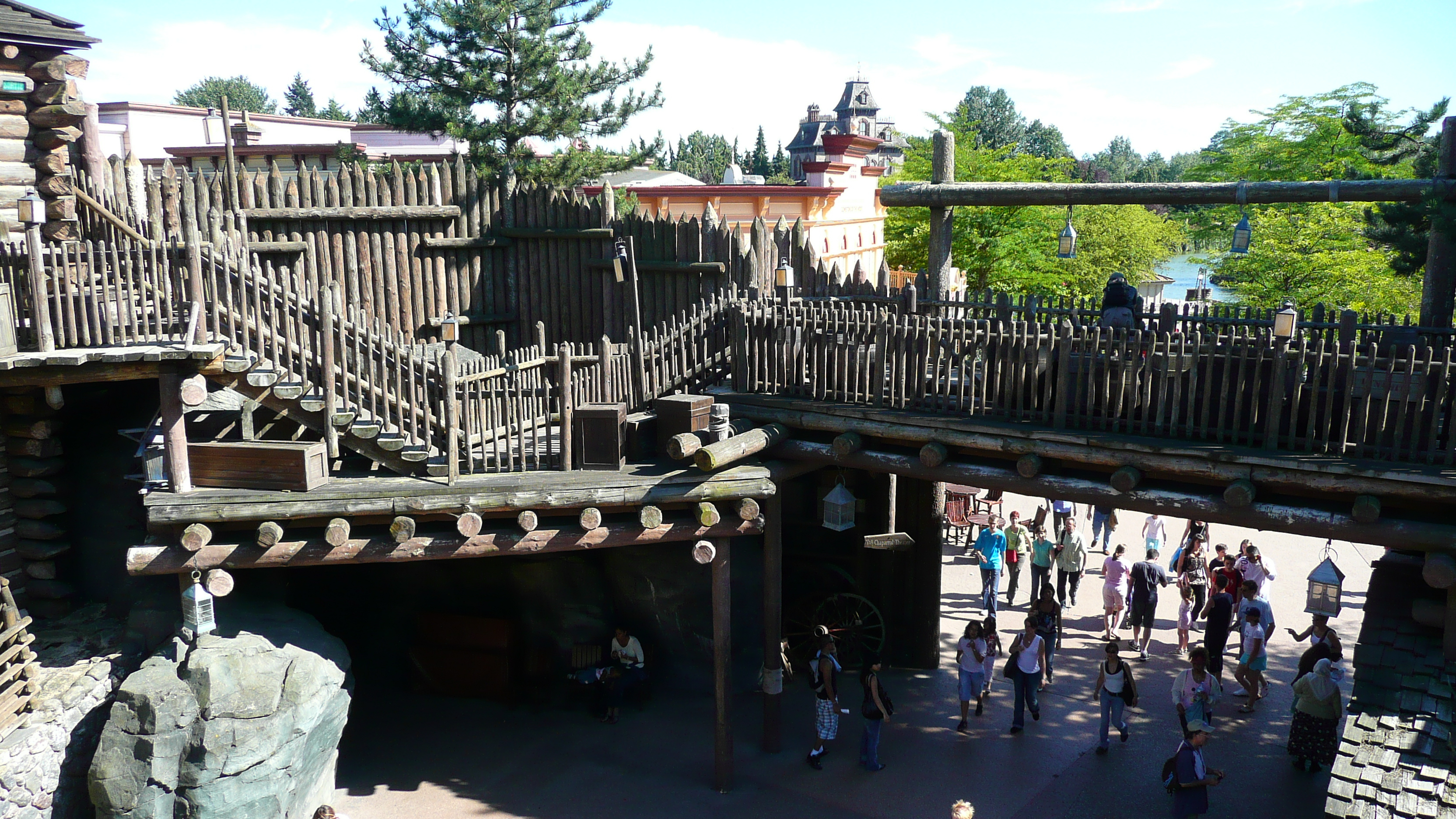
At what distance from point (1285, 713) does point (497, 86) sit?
20554 mm

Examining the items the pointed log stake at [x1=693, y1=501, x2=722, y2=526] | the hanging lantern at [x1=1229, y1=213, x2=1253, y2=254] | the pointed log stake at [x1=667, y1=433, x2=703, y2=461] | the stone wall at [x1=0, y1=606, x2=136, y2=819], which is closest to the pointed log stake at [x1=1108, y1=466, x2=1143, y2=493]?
the hanging lantern at [x1=1229, y1=213, x2=1253, y2=254]

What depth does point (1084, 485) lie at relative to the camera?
9.37 meters

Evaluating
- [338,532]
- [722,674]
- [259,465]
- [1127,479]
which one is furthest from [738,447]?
[259,465]

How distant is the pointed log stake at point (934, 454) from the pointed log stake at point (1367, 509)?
337 cm

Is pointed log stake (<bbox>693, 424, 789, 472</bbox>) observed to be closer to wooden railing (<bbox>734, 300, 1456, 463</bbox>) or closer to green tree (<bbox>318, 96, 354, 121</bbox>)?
wooden railing (<bbox>734, 300, 1456, 463</bbox>)

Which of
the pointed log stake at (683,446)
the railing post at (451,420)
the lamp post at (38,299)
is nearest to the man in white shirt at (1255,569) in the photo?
the pointed log stake at (683,446)

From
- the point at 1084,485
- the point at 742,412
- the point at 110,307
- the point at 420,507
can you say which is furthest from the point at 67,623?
the point at 1084,485

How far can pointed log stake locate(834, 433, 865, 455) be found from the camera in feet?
34.1

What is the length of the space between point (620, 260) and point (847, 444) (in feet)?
16.3

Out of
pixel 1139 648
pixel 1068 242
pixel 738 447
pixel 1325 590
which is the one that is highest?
pixel 1068 242

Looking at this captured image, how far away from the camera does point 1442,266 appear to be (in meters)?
9.56

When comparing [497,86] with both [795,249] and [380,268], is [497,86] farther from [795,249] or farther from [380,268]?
[795,249]

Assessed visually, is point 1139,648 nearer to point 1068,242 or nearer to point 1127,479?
point 1127,479

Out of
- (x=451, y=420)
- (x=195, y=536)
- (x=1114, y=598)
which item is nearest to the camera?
(x=195, y=536)
